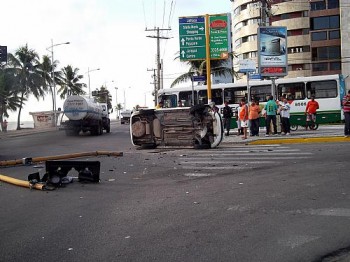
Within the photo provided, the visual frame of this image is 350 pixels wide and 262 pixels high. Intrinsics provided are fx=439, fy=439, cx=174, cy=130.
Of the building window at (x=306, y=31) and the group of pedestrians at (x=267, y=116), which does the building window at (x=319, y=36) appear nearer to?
the building window at (x=306, y=31)

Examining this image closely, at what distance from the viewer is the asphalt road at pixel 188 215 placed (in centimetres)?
508

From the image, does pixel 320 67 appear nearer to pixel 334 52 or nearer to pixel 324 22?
pixel 334 52

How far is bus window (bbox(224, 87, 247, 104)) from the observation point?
2806cm

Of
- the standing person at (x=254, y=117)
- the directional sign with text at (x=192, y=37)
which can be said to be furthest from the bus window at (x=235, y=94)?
the standing person at (x=254, y=117)

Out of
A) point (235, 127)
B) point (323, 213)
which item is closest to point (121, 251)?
point (323, 213)

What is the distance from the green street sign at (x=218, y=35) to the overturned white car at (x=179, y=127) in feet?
21.9

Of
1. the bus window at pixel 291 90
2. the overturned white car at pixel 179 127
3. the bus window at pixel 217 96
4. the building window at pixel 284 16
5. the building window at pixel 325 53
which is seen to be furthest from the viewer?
the building window at pixel 284 16

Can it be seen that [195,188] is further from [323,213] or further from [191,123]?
[191,123]

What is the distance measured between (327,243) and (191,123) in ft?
38.3

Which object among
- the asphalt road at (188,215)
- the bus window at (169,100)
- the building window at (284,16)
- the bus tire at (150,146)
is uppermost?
the building window at (284,16)

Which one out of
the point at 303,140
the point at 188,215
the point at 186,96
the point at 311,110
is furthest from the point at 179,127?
the point at 186,96

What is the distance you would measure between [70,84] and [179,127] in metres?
66.4

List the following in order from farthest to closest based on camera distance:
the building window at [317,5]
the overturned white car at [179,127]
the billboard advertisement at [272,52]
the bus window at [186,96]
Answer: the building window at [317,5] → the bus window at [186,96] → the billboard advertisement at [272,52] → the overturned white car at [179,127]

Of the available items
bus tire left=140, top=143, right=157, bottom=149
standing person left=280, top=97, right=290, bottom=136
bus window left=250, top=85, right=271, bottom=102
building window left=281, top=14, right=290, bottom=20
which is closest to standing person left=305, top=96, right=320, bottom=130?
standing person left=280, top=97, right=290, bottom=136
